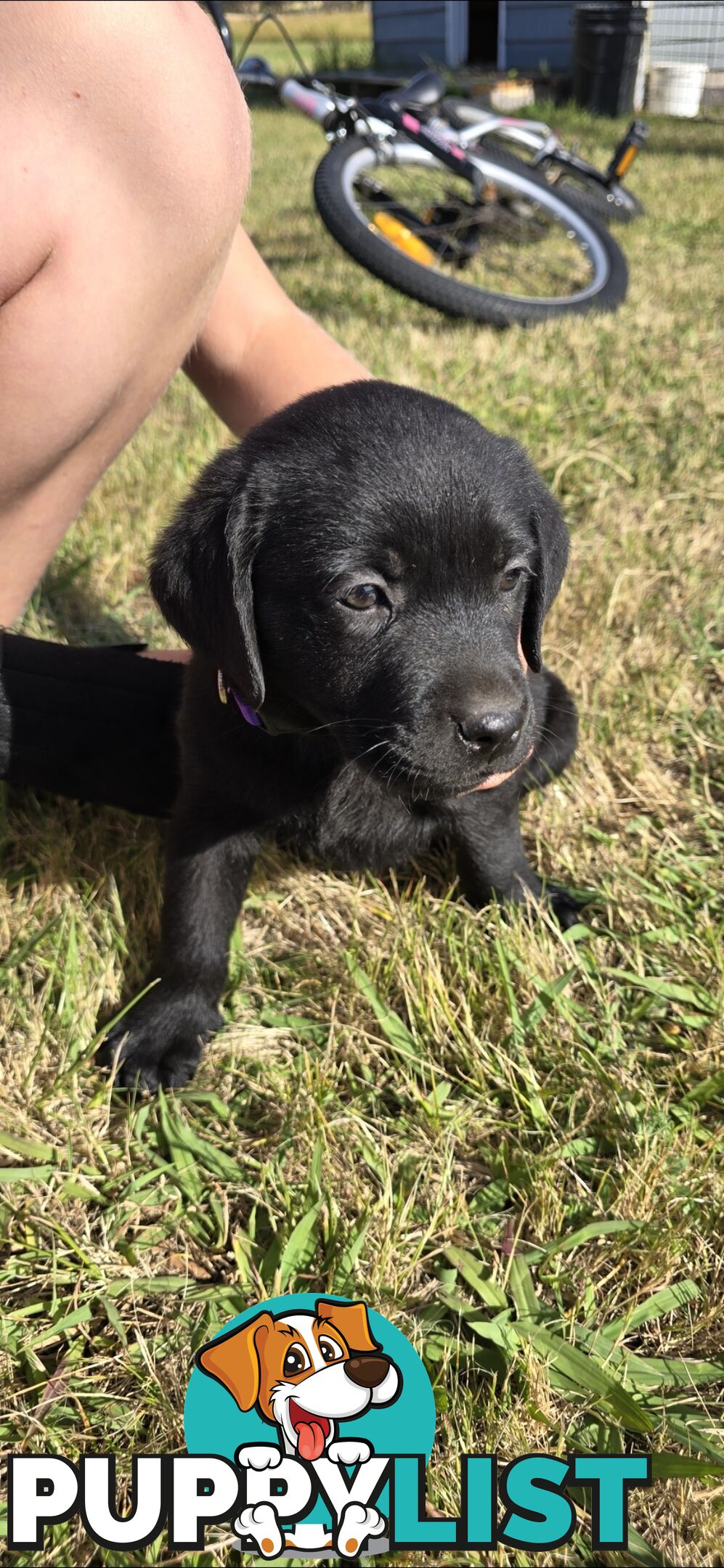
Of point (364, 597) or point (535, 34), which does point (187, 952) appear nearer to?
point (364, 597)

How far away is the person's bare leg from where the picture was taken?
165cm

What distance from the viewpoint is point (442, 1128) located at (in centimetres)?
169

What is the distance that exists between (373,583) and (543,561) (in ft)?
1.17

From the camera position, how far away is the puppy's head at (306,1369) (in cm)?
125

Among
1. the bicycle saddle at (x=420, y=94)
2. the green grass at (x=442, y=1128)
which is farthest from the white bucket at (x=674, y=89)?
the green grass at (x=442, y=1128)

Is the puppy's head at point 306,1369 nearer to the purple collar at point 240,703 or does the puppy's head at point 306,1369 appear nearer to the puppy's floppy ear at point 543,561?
the purple collar at point 240,703

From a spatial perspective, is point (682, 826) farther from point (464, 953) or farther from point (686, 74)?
point (686, 74)

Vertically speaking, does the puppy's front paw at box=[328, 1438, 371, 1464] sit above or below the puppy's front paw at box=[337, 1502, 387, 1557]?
above

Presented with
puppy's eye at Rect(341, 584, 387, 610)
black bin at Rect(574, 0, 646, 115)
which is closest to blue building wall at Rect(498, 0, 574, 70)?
black bin at Rect(574, 0, 646, 115)

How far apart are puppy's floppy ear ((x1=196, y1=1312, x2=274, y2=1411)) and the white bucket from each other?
15035 mm

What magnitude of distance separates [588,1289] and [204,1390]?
1.66ft

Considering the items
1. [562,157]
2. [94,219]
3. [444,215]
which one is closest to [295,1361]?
[94,219]

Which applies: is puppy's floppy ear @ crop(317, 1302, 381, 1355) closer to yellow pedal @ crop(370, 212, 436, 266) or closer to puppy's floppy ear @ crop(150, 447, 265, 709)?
puppy's floppy ear @ crop(150, 447, 265, 709)

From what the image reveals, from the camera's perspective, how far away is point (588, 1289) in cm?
144
